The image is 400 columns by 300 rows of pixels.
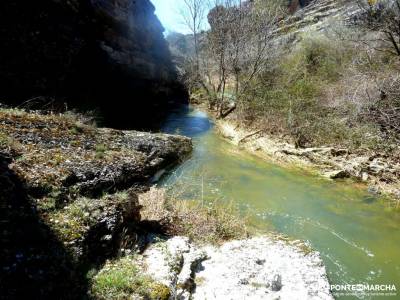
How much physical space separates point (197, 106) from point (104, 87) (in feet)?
25.8

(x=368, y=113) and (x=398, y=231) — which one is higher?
(x=368, y=113)

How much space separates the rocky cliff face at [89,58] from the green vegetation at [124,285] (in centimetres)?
699

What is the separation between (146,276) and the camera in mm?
5078

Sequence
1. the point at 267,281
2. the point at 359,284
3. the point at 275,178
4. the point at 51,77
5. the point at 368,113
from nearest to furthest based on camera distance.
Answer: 1. the point at 267,281
2. the point at 359,284
3. the point at 275,178
4. the point at 368,113
5. the point at 51,77

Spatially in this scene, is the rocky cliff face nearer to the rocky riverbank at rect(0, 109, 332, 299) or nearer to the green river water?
the rocky riverbank at rect(0, 109, 332, 299)

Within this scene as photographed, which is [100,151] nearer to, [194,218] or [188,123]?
[194,218]

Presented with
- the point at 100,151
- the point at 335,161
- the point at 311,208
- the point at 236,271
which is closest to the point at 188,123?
the point at 335,161

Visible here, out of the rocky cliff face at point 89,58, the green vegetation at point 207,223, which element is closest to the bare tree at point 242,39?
the rocky cliff face at point 89,58

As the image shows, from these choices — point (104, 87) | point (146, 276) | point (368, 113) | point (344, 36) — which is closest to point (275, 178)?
point (368, 113)

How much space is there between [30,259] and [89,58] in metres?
17.0

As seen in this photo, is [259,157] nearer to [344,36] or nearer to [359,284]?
[359,284]

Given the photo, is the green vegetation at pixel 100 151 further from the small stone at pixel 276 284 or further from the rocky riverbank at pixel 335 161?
the rocky riverbank at pixel 335 161

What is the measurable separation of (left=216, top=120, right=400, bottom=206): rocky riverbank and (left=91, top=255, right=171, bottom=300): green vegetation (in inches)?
320

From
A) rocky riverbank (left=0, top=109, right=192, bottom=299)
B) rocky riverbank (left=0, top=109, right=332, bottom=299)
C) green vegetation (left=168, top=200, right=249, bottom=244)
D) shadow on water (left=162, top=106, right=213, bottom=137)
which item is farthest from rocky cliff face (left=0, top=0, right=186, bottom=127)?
green vegetation (left=168, top=200, right=249, bottom=244)
